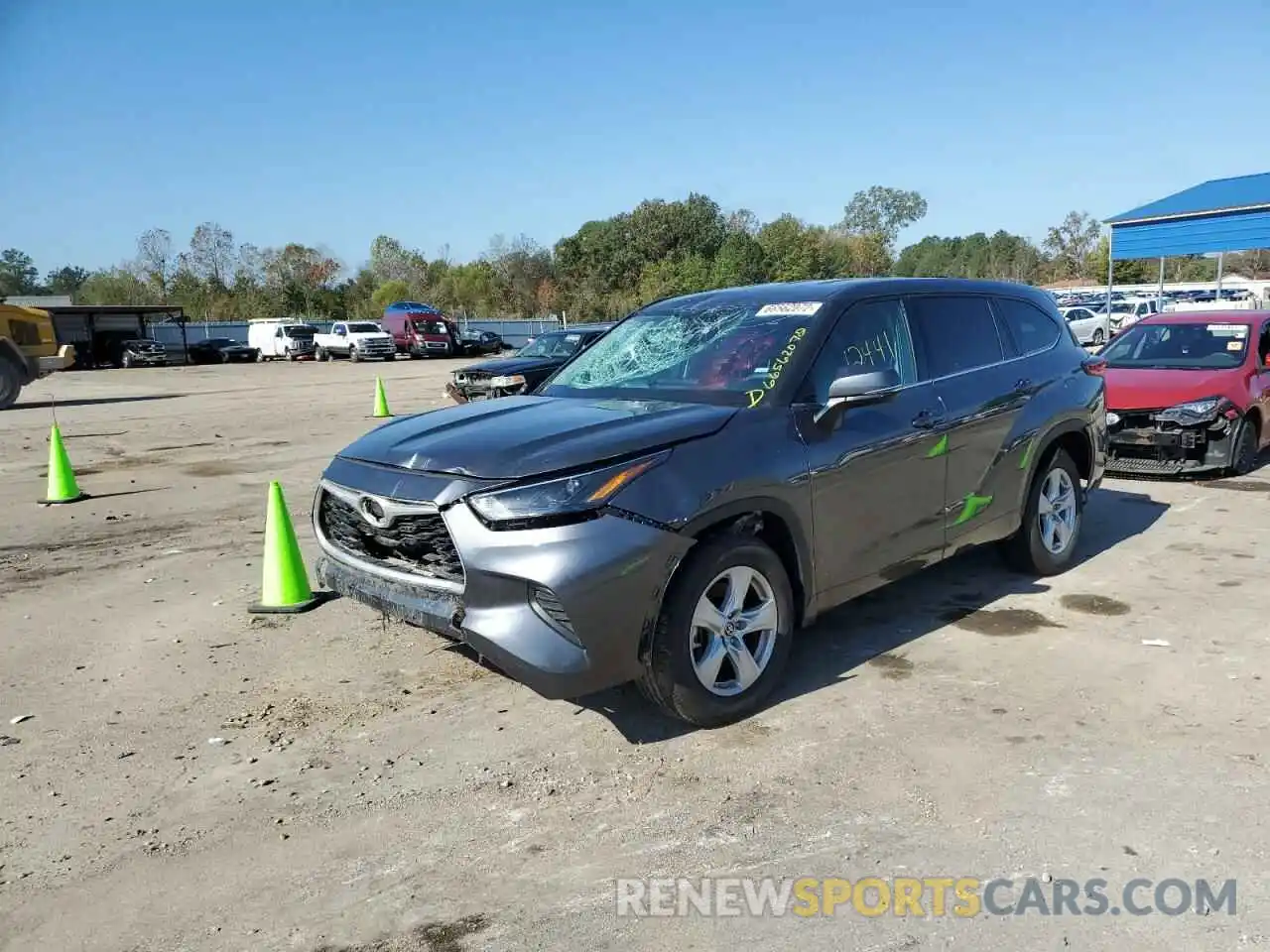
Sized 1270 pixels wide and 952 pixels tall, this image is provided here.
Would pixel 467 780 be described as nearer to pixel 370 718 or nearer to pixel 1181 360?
pixel 370 718

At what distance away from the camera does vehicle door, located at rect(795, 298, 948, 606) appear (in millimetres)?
4367

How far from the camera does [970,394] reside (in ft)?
17.2

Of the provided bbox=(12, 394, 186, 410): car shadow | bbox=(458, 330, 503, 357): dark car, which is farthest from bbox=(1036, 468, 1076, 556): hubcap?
bbox=(458, 330, 503, 357): dark car

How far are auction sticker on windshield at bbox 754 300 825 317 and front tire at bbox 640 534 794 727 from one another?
1302 mm

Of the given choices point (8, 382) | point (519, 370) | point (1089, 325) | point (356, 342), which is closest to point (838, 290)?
point (519, 370)

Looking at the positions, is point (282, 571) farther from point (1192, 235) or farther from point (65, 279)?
point (65, 279)

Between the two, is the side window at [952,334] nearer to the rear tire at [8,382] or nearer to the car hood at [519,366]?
the car hood at [519,366]

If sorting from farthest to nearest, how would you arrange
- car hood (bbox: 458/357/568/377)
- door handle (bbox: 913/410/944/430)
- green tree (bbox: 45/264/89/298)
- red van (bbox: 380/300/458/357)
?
green tree (bbox: 45/264/89/298)
red van (bbox: 380/300/458/357)
car hood (bbox: 458/357/568/377)
door handle (bbox: 913/410/944/430)

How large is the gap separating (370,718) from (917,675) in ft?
8.26

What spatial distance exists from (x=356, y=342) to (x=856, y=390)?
4195 cm

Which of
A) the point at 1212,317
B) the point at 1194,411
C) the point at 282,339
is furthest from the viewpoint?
the point at 282,339

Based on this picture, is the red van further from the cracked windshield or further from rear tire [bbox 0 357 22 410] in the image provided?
the cracked windshield

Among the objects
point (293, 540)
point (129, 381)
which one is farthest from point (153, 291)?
point (293, 540)

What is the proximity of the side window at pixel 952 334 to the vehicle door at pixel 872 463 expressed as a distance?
109 mm
